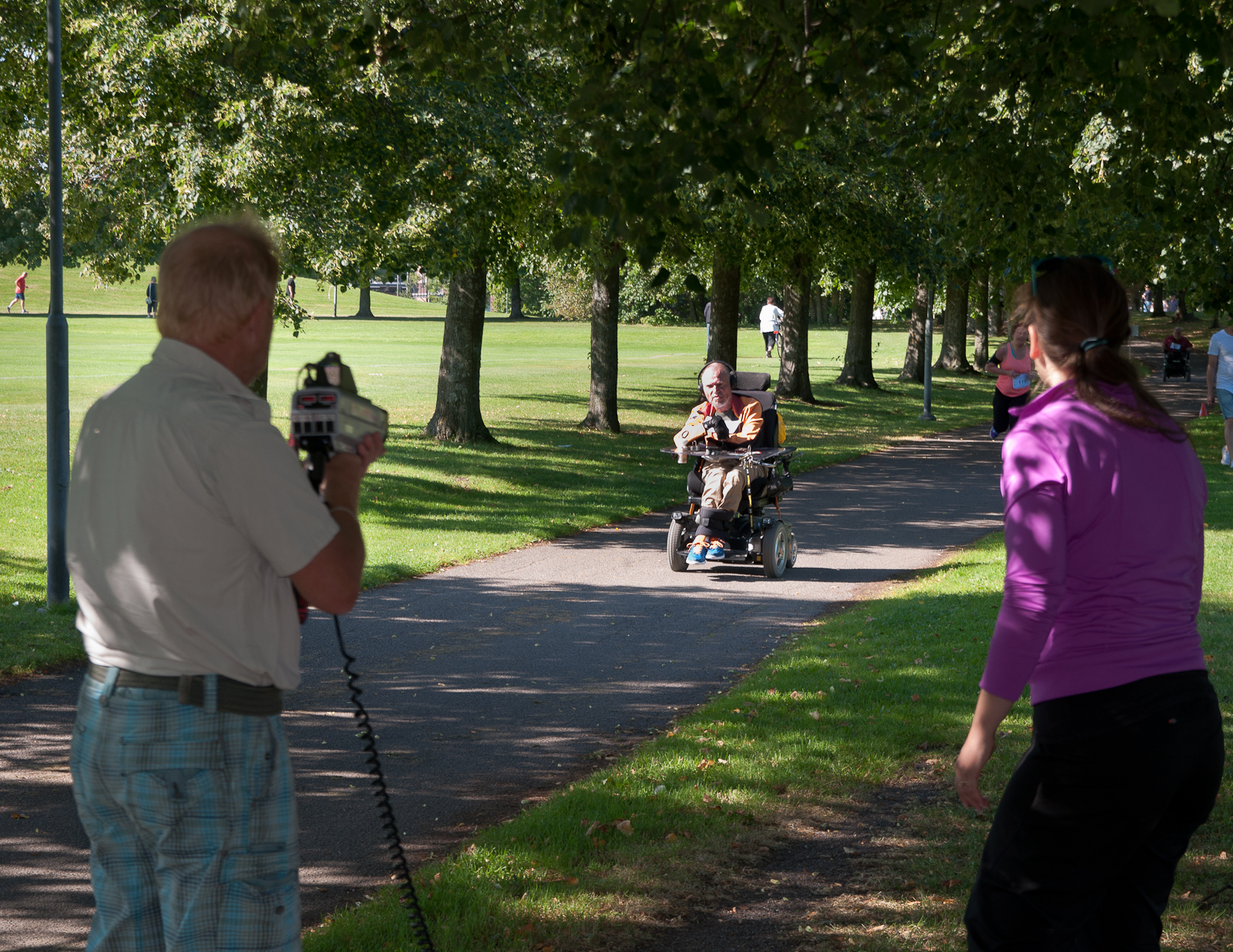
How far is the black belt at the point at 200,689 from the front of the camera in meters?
2.42

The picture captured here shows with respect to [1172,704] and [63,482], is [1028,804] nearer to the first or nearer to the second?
[1172,704]

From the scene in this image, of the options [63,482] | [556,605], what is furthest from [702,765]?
[63,482]

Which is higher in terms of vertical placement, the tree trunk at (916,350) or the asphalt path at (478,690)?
the tree trunk at (916,350)

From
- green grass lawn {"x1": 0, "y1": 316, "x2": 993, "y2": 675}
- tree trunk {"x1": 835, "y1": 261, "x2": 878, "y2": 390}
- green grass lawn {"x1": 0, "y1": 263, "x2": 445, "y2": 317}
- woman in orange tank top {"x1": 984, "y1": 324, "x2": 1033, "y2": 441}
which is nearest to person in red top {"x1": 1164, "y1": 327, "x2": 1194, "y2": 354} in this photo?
green grass lawn {"x1": 0, "y1": 316, "x2": 993, "y2": 675}

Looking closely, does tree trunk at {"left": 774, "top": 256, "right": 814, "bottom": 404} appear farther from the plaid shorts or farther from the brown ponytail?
the plaid shorts

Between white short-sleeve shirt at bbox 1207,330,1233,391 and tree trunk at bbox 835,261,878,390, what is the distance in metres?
19.1

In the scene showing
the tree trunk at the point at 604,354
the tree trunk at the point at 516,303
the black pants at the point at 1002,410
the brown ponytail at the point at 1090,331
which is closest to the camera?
the brown ponytail at the point at 1090,331

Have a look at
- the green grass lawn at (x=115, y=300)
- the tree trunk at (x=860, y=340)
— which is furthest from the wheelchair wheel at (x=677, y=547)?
the green grass lawn at (x=115, y=300)

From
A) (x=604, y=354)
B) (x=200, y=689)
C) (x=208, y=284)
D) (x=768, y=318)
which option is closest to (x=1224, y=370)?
(x=604, y=354)

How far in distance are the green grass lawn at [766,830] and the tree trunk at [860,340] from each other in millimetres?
28795

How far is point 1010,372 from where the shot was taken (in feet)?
27.3

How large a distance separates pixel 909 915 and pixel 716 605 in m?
6.11

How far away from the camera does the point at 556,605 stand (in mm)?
10320

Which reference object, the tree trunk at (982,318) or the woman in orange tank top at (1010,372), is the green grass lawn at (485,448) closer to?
the tree trunk at (982,318)
